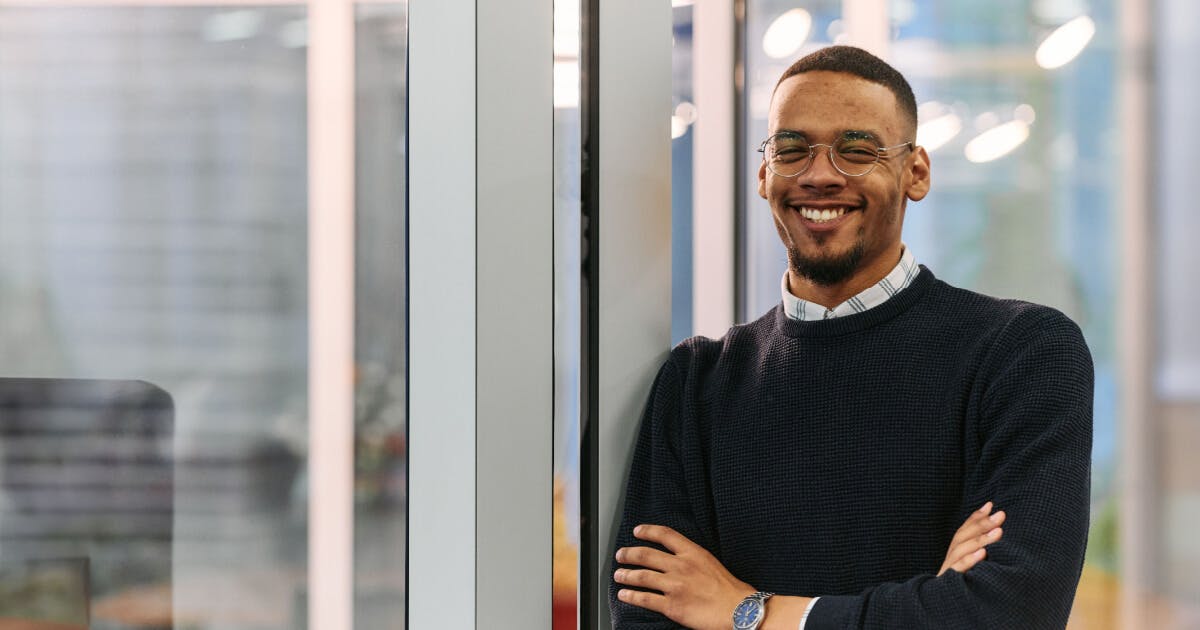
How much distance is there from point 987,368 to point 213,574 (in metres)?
0.85

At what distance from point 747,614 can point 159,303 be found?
71 centimetres

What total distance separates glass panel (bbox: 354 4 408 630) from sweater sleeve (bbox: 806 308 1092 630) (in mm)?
483

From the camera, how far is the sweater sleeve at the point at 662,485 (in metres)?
1.17

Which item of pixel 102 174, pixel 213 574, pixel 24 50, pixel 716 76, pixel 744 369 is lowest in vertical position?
pixel 213 574

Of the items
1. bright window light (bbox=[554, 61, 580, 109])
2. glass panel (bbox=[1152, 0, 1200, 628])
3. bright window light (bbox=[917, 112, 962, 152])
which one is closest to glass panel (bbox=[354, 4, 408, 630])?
bright window light (bbox=[554, 61, 580, 109])

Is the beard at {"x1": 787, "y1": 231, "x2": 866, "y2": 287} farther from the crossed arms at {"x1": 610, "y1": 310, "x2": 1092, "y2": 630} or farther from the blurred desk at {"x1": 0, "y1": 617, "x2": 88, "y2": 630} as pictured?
the blurred desk at {"x1": 0, "y1": 617, "x2": 88, "y2": 630}

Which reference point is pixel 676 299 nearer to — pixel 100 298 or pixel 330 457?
pixel 330 457

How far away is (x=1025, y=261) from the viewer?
189 cm

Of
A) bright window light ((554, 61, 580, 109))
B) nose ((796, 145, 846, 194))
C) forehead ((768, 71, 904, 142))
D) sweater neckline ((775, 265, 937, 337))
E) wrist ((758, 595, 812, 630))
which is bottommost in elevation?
wrist ((758, 595, 812, 630))

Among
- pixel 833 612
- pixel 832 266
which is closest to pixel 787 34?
pixel 832 266

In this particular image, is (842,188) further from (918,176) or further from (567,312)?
(567,312)

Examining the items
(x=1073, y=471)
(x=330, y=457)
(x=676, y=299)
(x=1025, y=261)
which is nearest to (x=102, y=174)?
(x=330, y=457)

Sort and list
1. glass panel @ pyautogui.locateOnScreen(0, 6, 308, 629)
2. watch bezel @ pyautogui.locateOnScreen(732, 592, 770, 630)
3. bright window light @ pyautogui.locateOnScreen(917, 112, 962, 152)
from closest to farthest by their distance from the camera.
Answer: glass panel @ pyautogui.locateOnScreen(0, 6, 308, 629) → watch bezel @ pyautogui.locateOnScreen(732, 592, 770, 630) → bright window light @ pyautogui.locateOnScreen(917, 112, 962, 152)

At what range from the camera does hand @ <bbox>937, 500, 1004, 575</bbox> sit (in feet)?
3.17
